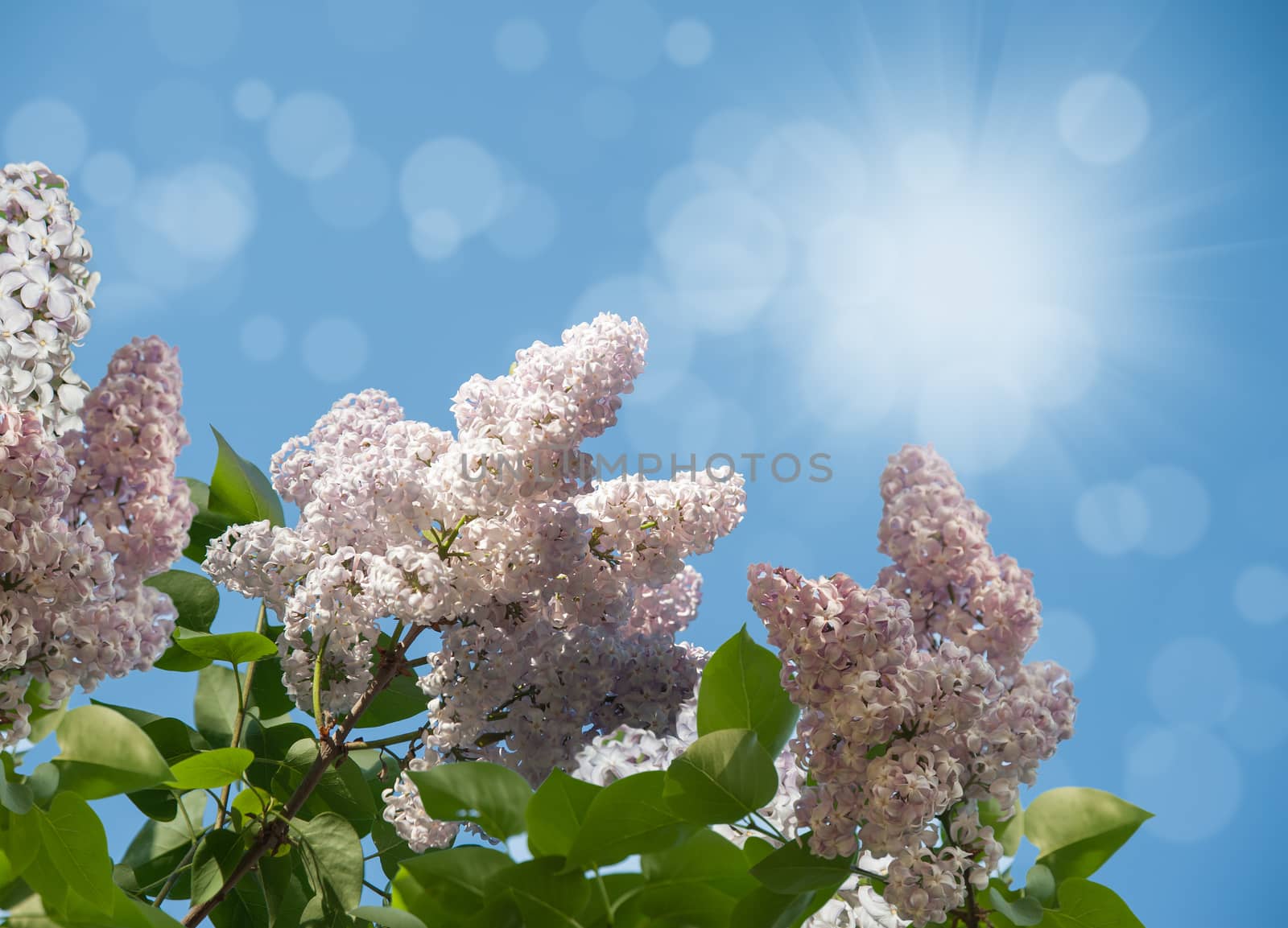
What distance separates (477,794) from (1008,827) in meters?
0.30

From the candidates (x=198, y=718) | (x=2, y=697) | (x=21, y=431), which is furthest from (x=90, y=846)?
(x=198, y=718)

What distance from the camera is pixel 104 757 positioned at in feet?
1.78

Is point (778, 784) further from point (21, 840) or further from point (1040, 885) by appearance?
point (21, 840)

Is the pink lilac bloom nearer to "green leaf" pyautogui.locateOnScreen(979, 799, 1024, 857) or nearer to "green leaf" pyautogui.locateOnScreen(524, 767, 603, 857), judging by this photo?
"green leaf" pyautogui.locateOnScreen(524, 767, 603, 857)

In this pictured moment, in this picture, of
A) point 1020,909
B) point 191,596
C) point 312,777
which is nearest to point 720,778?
point 1020,909

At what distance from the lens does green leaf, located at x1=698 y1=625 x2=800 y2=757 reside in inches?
22.2

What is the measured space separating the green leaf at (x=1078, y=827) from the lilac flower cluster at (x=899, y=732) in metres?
0.06

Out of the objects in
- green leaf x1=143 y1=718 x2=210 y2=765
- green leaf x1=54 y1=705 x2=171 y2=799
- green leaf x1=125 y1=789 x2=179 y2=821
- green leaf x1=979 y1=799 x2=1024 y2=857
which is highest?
green leaf x1=979 y1=799 x2=1024 y2=857

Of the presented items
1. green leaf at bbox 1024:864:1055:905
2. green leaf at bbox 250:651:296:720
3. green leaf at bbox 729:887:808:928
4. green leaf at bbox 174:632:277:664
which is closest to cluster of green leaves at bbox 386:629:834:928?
green leaf at bbox 729:887:808:928

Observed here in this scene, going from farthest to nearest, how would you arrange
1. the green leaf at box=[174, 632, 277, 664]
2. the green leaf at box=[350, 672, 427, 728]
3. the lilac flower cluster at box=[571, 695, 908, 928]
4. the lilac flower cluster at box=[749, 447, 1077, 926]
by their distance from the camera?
the green leaf at box=[350, 672, 427, 728] → the green leaf at box=[174, 632, 277, 664] → the lilac flower cluster at box=[571, 695, 908, 928] → the lilac flower cluster at box=[749, 447, 1077, 926]

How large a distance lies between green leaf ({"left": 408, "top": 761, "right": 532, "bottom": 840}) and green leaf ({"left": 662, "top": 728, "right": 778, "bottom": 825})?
0.08 metres

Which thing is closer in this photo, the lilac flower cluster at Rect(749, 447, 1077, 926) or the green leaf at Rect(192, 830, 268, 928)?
the lilac flower cluster at Rect(749, 447, 1077, 926)

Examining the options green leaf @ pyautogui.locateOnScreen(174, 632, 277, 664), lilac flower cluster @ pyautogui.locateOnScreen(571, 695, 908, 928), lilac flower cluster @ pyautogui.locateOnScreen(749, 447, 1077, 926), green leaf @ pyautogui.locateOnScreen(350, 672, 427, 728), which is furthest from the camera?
green leaf @ pyautogui.locateOnScreen(350, 672, 427, 728)

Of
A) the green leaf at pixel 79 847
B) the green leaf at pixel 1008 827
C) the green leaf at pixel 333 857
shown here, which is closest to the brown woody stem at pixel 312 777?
the green leaf at pixel 333 857
